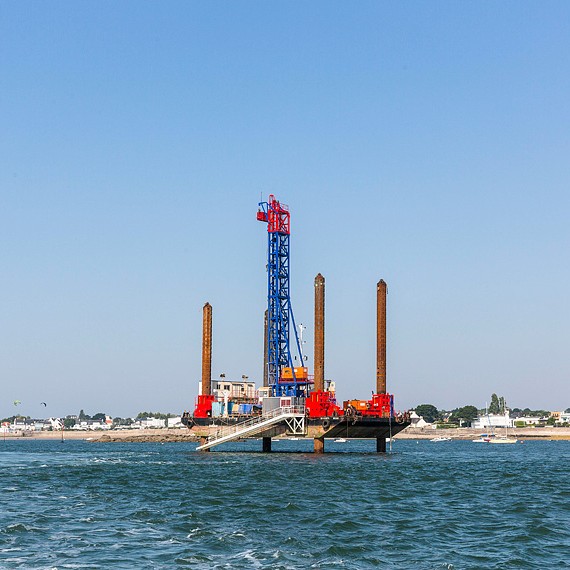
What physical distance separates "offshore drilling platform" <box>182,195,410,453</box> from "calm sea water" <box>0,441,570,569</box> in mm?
23179

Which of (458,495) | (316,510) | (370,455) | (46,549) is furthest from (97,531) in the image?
(370,455)

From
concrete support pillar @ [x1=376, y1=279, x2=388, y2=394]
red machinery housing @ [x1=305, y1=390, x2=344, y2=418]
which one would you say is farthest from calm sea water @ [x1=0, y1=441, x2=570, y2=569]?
concrete support pillar @ [x1=376, y1=279, x2=388, y2=394]

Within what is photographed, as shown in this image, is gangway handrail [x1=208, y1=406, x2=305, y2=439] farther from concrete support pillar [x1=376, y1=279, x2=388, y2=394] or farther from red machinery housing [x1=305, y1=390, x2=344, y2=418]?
concrete support pillar [x1=376, y1=279, x2=388, y2=394]

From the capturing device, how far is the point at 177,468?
75.9 m

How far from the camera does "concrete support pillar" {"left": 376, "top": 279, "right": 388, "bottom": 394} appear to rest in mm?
92750

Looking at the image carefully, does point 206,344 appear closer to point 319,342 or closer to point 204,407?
point 204,407

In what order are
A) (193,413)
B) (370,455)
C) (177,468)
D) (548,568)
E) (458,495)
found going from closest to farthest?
(548,568), (458,495), (177,468), (370,455), (193,413)

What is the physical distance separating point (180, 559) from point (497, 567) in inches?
431

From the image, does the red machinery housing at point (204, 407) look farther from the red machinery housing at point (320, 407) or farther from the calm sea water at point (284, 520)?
the calm sea water at point (284, 520)

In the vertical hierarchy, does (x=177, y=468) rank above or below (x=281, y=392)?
below

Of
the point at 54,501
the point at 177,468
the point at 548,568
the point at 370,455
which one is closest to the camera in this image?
the point at 548,568

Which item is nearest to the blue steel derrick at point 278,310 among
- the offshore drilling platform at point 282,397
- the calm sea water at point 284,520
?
the offshore drilling platform at point 282,397

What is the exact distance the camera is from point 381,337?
9275 centimetres

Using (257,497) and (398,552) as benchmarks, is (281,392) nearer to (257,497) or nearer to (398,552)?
(257,497)
